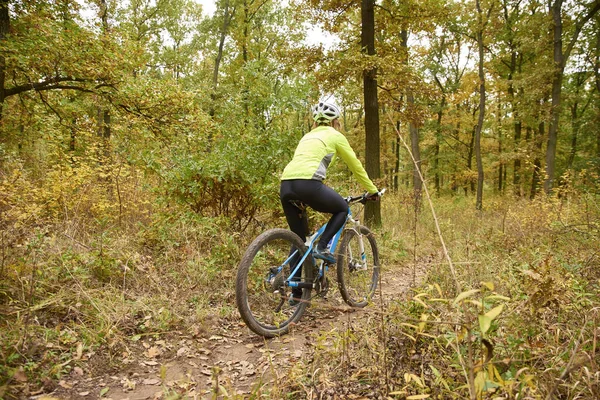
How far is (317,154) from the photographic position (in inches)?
139

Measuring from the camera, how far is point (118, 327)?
3246mm

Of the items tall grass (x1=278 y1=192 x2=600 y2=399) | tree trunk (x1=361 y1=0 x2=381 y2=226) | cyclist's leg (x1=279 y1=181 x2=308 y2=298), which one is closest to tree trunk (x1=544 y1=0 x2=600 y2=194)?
tree trunk (x1=361 y1=0 x2=381 y2=226)

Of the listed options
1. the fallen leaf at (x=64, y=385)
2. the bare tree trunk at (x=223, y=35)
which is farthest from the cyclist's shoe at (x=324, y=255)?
the bare tree trunk at (x=223, y=35)

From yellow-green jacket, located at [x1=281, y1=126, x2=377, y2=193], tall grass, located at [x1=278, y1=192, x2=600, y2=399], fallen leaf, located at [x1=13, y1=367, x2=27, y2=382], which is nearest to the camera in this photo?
tall grass, located at [x1=278, y1=192, x2=600, y2=399]

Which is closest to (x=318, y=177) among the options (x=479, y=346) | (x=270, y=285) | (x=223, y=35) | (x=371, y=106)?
(x=270, y=285)

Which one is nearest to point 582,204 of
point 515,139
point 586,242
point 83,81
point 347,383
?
point 586,242

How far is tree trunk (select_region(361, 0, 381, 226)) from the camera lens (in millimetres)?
8070

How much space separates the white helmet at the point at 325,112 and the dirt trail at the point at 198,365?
214 cm

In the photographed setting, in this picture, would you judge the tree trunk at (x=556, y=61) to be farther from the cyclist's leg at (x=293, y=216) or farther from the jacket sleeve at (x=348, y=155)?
the cyclist's leg at (x=293, y=216)

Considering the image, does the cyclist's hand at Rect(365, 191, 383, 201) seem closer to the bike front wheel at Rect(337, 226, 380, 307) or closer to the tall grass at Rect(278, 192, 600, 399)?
the bike front wheel at Rect(337, 226, 380, 307)

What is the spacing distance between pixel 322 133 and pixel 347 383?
2.48 metres

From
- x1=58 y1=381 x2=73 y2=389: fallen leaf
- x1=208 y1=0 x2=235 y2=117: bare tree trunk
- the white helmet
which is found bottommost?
x1=58 y1=381 x2=73 y2=389: fallen leaf

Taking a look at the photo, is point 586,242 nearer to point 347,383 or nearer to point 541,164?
point 347,383

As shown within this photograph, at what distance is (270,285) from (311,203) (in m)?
0.98
